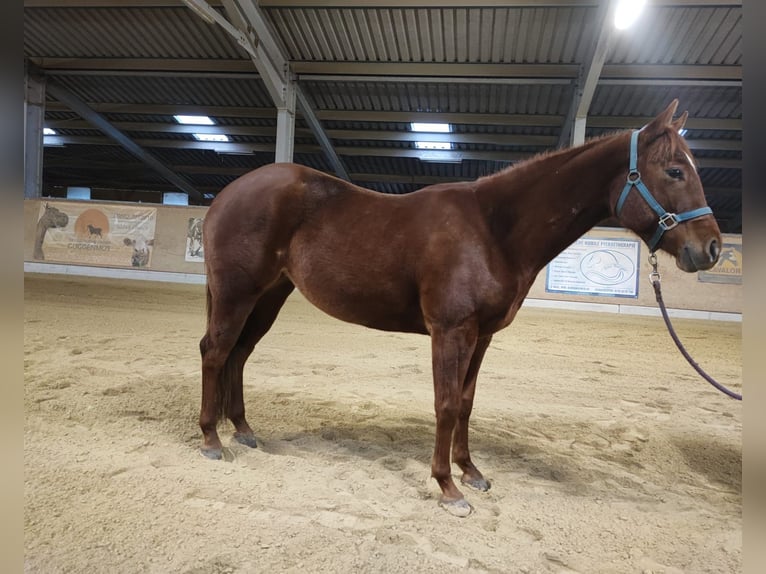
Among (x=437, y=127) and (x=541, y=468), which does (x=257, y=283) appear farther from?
(x=437, y=127)

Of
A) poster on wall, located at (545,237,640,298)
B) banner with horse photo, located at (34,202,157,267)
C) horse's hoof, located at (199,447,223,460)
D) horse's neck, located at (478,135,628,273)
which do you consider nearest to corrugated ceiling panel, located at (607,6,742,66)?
poster on wall, located at (545,237,640,298)

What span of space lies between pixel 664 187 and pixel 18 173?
2229mm

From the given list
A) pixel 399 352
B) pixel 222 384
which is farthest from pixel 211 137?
pixel 222 384

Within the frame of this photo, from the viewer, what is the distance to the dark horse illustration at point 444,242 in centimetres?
198

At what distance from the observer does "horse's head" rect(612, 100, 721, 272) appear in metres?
1.87

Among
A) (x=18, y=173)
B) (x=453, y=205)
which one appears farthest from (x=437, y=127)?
(x=18, y=173)

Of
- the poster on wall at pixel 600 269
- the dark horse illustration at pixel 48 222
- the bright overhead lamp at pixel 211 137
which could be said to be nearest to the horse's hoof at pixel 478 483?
the poster on wall at pixel 600 269

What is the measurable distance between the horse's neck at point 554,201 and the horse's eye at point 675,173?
0.20 metres

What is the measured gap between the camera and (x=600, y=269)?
28.1 ft

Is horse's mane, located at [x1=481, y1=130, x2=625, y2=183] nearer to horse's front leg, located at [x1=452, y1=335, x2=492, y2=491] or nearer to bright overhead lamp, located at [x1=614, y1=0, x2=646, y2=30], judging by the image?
horse's front leg, located at [x1=452, y1=335, x2=492, y2=491]

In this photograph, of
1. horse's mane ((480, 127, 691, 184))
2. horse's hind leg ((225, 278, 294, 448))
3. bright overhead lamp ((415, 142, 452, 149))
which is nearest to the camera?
horse's mane ((480, 127, 691, 184))

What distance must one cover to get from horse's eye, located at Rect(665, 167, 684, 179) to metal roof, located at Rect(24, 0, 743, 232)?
26.4 feet

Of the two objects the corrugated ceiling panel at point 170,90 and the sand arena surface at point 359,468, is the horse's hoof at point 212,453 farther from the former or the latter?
the corrugated ceiling panel at point 170,90

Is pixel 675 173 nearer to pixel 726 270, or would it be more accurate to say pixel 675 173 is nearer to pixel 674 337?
pixel 674 337
